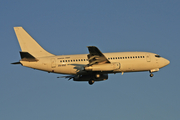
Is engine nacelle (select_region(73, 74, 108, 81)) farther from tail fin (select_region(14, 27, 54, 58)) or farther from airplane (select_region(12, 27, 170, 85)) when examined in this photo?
tail fin (select_region(14, 27, 54, 58))

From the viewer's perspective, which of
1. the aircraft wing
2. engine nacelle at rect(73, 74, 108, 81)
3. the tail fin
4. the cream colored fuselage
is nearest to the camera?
the aircraft wing

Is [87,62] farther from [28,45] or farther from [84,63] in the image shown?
[28,45]

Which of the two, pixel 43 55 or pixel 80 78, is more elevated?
pixel 43 55

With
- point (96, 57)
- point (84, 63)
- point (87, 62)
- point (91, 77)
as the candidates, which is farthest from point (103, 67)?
point (91, 77)

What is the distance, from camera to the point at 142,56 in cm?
5644

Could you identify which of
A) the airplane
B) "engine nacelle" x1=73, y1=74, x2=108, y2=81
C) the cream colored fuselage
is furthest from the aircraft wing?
"engine nacelle" x1=73, y1=74, x2=108, y2=81

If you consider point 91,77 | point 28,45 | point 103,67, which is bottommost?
point 91,77

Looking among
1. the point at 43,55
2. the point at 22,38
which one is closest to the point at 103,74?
the point at 43,55

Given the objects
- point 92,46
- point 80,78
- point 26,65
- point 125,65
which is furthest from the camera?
point 80,78

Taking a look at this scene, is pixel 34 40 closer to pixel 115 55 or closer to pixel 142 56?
pixel 115 55

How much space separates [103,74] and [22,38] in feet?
56.3

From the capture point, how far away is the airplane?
51425 millimetres

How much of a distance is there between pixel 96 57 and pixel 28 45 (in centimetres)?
1407

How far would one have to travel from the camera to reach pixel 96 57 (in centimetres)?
5047
